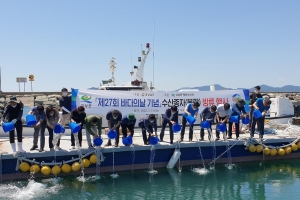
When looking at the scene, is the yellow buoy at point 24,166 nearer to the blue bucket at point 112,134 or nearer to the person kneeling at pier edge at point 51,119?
the person kneeling at pier edge at point 51,119

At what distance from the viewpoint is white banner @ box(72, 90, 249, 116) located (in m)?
11.9

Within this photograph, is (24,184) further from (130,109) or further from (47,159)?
(130,109)

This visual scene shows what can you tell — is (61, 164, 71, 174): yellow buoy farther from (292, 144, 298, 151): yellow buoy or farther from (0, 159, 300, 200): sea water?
(292, 144, 298, 151): yellow buoy

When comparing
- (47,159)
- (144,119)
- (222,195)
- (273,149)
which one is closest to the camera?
(222,195)

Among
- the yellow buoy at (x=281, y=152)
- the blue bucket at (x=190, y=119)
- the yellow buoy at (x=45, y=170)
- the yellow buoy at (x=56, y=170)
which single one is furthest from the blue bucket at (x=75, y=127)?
the yellow buoy at (x=281, y=152)

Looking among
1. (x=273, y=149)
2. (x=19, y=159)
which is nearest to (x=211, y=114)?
(x=273, y=149)

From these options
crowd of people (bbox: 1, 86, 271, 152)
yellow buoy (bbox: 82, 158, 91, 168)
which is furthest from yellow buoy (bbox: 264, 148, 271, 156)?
yellow buoy (bbox: 82, 158, 91, 168)

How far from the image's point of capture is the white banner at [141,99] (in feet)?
39.0

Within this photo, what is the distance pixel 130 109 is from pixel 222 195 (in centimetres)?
474

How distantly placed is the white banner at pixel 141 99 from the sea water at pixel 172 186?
259cm

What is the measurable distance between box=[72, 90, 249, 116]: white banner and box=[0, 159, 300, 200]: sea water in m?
2.59

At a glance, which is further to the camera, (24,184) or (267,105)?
(267,105)

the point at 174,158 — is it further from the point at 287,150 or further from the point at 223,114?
the point at 287,150

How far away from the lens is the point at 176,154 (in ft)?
34.7
